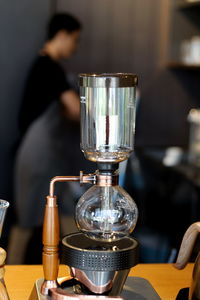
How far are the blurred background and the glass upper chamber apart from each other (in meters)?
1.67

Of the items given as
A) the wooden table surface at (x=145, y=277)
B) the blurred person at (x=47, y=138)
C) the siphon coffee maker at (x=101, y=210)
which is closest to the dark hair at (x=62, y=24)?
the blurred person at (x=47, y=138)

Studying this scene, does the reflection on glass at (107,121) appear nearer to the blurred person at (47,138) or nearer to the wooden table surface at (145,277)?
the wooden table surface at (145,277)

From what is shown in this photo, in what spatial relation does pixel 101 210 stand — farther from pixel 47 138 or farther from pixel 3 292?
pixel 47 138

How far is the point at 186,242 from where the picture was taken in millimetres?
1193

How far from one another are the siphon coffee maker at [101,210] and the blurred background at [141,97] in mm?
1630

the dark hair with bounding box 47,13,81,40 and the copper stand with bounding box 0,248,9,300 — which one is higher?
the dark hair with bounding box 47,13,81,40

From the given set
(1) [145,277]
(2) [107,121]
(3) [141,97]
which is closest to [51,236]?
(2) [107,121]

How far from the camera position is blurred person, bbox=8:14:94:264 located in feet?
9.41

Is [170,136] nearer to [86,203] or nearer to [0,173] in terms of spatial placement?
[0,173]

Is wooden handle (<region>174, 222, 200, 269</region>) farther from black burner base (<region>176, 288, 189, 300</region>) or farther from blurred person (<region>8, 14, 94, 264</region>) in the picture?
blurred person (<region>8, 14, 94, 264</region>)

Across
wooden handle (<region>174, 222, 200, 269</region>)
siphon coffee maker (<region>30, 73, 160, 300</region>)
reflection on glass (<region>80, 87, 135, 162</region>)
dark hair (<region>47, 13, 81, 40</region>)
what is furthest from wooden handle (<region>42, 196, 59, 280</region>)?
dark hair (<region>47, 13, 81, 40</region>)

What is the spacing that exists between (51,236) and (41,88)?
1.75 metres

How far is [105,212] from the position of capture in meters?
1.18

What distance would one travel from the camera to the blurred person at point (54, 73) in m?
2.85
